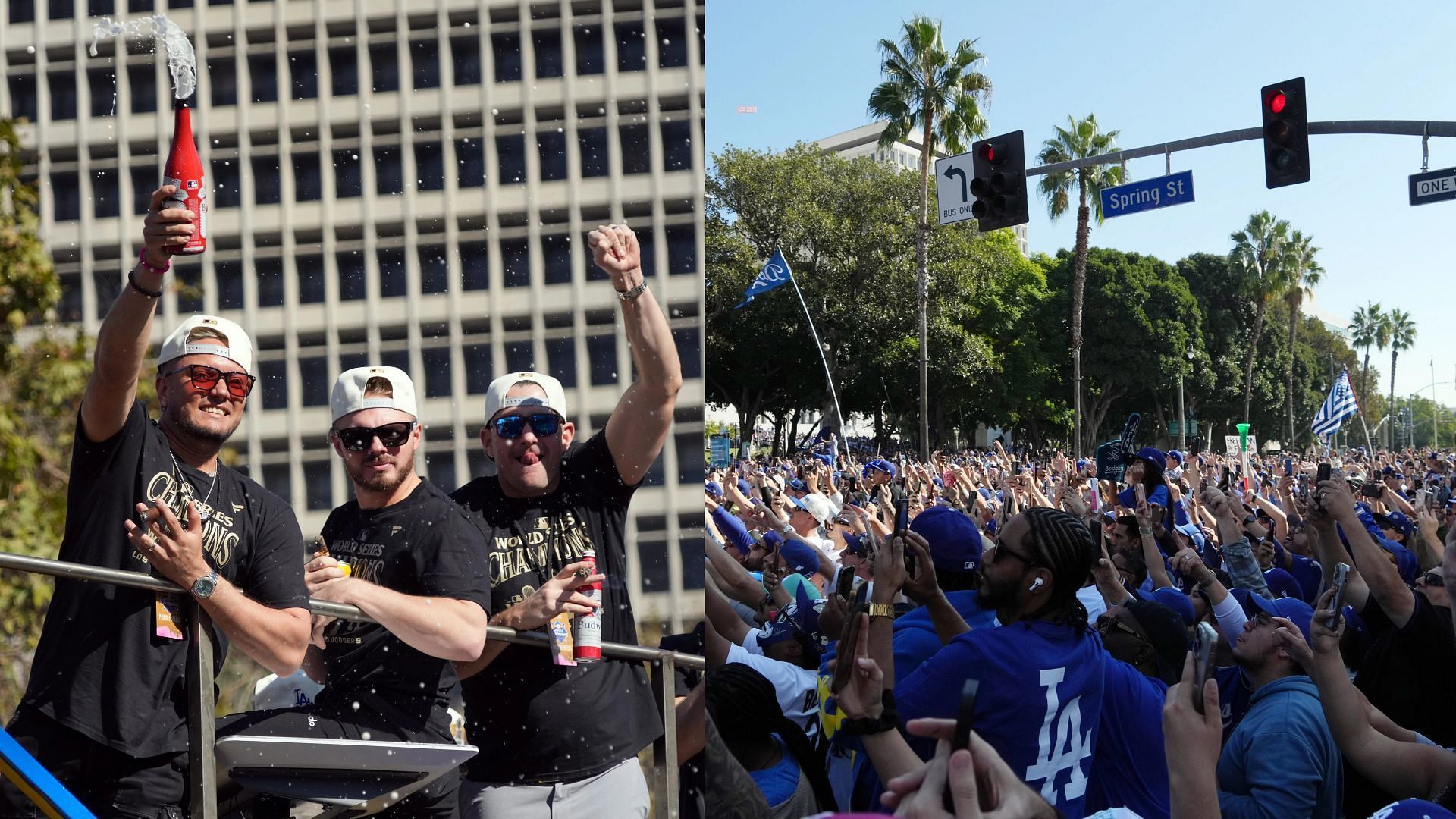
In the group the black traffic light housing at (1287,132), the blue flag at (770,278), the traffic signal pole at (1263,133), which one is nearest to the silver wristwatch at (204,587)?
the blue flag at (770,278)

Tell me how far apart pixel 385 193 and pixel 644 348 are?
49 cm

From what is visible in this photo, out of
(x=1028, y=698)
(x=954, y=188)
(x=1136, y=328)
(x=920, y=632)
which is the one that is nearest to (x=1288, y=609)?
(x=920, y=632)

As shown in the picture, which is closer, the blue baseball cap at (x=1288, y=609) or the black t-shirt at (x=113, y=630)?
the black t-shirt at (x=113, y=630)

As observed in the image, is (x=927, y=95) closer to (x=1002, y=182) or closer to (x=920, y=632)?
(x=1002, y=182)

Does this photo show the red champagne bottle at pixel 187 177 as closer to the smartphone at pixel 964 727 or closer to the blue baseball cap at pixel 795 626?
the smartphone at pixel 964 727

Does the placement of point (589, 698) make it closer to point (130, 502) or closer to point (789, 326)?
point (130, 502)

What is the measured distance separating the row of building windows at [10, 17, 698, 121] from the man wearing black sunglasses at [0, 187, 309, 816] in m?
0.25

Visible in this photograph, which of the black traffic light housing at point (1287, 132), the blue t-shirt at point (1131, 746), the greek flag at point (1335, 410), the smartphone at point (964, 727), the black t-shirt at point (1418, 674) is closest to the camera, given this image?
the smartphone at point (964, 727)

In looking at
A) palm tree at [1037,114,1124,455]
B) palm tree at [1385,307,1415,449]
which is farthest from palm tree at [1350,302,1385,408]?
palm tree at [1037,114,1124,455]

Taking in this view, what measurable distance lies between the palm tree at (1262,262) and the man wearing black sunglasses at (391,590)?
32479 mm

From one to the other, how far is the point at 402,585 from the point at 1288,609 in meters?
2.55

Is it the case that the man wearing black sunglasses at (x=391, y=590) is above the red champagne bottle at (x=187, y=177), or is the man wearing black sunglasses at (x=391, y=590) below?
below

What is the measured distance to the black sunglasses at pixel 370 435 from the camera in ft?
5.37

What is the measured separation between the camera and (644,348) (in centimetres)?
152
